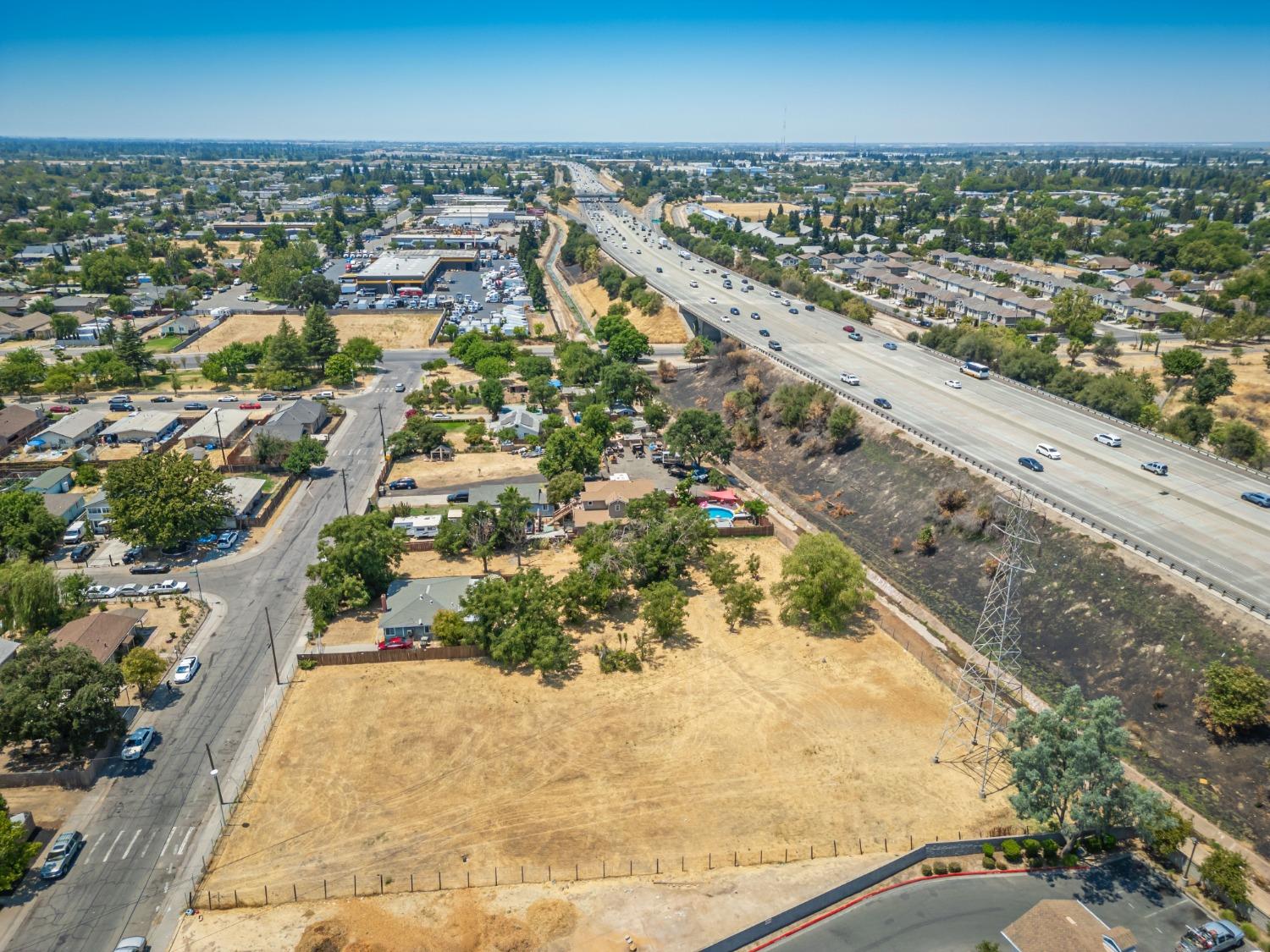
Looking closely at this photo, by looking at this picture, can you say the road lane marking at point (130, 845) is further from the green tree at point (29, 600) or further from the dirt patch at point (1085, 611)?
the dirt patch at point (1085, 611)


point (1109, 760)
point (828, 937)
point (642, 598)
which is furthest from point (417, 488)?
point (1109, 760)

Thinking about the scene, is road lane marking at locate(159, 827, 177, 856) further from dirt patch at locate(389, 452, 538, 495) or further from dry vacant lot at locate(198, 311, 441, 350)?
dry vacant lot at locate(198, 311, 441, 350)

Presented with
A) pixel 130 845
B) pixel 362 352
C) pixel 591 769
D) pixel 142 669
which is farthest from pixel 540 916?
pixel 362 352

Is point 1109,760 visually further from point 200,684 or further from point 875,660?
point 200,684

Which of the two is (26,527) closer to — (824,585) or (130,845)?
(130,845)

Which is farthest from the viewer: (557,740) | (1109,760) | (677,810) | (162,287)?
(162,287)

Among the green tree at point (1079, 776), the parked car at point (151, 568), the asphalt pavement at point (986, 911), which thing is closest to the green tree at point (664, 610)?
the asphalt pavement at point (986, 911)
